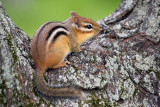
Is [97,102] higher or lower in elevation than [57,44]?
lower

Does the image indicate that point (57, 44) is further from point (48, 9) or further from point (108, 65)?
point (48, 9)

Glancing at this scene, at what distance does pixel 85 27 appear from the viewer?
3.35 meters

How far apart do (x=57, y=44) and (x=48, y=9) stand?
13.0ft

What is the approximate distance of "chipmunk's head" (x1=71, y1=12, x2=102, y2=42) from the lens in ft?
10.8

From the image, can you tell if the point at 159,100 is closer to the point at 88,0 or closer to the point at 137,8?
the point at 137,8

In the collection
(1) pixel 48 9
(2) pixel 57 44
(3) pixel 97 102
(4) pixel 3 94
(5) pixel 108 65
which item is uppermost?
(1) pixel 48 9

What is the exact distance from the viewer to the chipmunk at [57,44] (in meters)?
2.36

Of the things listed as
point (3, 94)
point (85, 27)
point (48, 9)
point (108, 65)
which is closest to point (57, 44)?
point (108, 65)

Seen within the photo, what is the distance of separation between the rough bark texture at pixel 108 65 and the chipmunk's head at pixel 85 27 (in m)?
0.12

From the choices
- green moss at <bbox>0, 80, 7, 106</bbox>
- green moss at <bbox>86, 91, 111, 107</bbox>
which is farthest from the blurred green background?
green moss at <bbox>0, 80, 7, 106</bbox>

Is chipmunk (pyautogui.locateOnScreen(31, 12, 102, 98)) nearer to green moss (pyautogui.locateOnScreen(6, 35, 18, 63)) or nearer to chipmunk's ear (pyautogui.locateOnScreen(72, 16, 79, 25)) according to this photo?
chipmunk's ear (pyautogui.locateOnScreen(72, 16, 79, 25))

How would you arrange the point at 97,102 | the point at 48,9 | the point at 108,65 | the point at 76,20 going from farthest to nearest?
the point at 48,9 → the point at 76,20 → the point at 108,65 → the point at 97,102

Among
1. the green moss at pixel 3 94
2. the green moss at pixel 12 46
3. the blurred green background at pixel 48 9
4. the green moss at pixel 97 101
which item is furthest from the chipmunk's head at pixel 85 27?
the blurred green background at pixel 48 9

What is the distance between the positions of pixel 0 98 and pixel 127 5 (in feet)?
6.32
